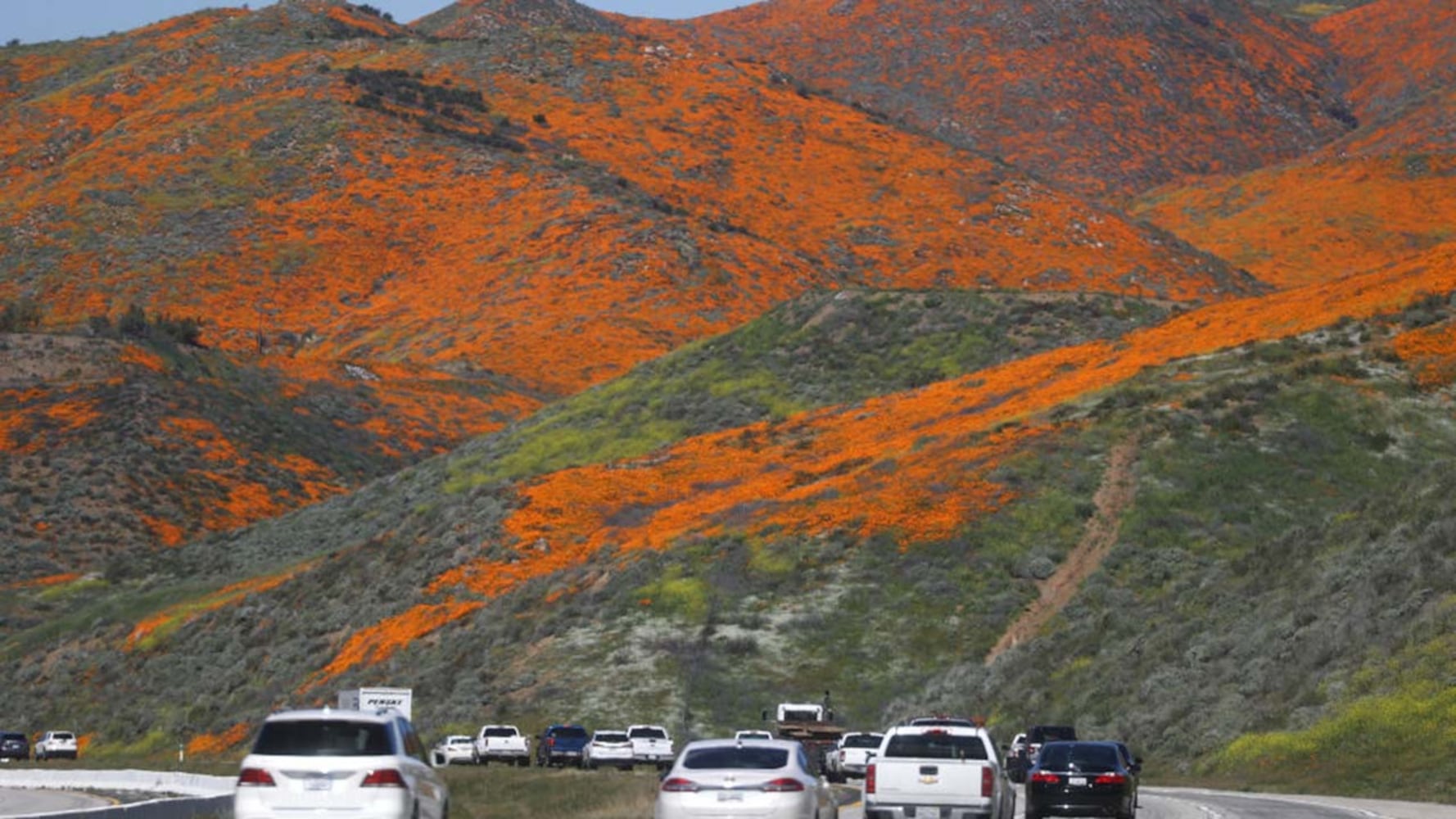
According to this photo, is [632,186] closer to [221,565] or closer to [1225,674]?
[221,565]

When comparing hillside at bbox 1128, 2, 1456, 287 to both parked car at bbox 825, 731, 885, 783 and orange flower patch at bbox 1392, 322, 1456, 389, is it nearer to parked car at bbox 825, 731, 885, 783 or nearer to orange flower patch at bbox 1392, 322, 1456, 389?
orange flower patch at bbox 1392, 322, 1456, 389

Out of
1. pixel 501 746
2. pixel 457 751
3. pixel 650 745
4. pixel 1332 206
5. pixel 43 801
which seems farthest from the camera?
pixel 1332 206

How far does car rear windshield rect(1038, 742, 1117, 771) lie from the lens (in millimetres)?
27969

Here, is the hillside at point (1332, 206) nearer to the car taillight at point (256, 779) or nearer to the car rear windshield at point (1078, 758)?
the car rear windshield at point (1078, 758)

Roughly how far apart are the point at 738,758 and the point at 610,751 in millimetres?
25907

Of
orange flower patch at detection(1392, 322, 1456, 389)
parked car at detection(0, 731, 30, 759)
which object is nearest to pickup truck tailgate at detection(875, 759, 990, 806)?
parked car at detection(0, 731, 30, 759)

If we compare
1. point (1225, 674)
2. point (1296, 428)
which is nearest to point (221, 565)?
point (1296, 428)

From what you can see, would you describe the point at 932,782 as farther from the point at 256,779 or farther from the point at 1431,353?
the point at 1431,353

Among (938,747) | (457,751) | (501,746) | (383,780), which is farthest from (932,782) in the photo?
(457,751)

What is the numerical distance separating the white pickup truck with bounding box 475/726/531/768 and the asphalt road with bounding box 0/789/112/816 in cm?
972

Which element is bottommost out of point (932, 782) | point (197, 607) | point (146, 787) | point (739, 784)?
point (197, 607)

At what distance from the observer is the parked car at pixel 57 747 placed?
6375 centimetres

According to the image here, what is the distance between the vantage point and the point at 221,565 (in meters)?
86.9

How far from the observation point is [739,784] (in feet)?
71.2
